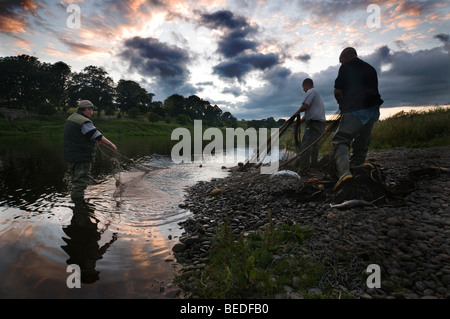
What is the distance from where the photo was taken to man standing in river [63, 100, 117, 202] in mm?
6418

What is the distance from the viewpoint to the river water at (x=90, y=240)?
3.49 metres

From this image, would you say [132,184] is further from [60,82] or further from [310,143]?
[60,82]

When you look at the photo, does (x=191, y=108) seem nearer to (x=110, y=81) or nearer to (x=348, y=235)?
(x=110, y=81)

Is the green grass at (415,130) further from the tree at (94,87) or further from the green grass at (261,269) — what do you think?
the tree at (94,87)

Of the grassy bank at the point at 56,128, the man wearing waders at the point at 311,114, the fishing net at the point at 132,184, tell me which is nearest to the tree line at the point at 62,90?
the grassy bank at the point at 56,128

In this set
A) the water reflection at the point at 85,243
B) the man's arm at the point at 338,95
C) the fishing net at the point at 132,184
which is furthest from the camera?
the fishing net at the point at 132,184

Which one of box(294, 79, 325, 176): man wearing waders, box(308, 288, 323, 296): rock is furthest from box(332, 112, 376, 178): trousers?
box(308, 288, 323, 296): rock

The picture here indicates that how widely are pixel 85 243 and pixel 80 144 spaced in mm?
3074

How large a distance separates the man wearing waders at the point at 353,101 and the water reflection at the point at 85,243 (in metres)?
5.30

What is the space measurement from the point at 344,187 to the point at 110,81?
100322mm
